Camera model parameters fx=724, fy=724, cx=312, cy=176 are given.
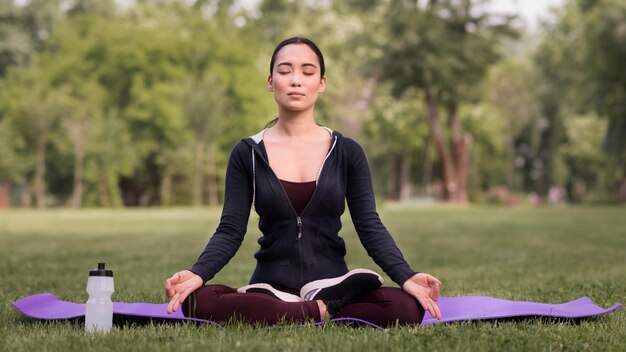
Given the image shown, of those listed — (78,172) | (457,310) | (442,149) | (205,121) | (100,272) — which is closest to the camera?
(100,272)

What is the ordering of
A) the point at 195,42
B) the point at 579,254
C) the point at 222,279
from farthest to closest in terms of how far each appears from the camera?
the point at 195,42 < the point at 579,254 < the point at 222,279

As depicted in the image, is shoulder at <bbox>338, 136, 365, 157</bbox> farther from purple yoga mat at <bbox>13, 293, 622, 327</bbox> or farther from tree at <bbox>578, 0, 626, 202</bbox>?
tree at <bbox>578, 0, 626, 202</bbox>

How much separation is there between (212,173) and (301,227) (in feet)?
141

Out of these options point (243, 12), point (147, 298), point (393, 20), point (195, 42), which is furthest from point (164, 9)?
point (147, 298)

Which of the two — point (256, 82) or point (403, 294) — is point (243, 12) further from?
point (403, 294)

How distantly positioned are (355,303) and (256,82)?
155 feet

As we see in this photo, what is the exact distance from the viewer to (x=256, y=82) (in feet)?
168

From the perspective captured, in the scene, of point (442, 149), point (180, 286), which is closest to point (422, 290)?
point (180, 286)

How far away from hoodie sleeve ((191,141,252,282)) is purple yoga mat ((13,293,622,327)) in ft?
1.29

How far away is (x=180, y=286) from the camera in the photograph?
13.6 feet

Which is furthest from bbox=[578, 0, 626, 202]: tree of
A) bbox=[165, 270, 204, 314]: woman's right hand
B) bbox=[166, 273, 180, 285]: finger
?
bbox=[166, 273, 180, 285]: finger

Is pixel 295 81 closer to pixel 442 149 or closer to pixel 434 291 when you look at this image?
pixel 434 291

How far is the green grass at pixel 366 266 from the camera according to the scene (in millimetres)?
3836

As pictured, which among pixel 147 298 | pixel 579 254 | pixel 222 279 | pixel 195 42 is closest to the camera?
pixel 147 298
